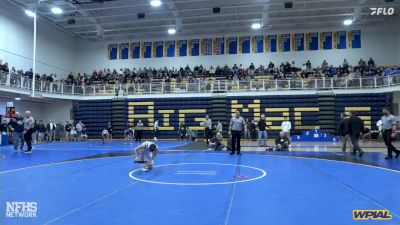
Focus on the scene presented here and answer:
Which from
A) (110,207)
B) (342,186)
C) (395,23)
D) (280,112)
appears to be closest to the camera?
(110,207)

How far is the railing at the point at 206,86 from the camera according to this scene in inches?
1013

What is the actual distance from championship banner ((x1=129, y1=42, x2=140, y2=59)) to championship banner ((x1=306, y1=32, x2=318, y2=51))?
17.2 metres

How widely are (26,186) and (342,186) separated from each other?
20.8ft

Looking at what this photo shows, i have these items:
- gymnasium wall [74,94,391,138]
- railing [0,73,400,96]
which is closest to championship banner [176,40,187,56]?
railing [0,73,400,96]

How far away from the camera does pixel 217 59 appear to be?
113 feet

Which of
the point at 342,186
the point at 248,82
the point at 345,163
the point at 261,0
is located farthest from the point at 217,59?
the point at 342,186

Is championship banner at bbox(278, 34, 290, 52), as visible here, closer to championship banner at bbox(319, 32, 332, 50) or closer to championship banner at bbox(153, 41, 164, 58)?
championship banner at bbox(319, 32, 332, 50)

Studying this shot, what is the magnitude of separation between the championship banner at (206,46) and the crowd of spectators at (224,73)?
5.53ft

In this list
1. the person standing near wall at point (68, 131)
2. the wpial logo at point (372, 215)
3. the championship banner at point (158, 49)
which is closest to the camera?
the wpial logo at point (372, 215)

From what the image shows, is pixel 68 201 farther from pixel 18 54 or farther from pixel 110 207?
pixel 18 54

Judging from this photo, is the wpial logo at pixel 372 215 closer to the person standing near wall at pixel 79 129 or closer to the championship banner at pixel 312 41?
the person standing near wall at pixel 79 129

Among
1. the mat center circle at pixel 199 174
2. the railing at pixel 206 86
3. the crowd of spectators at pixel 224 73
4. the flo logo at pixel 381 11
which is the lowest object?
the mat center circle at pixel 199 174

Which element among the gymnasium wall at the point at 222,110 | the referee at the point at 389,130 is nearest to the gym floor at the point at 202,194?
the referee at the point at 389,130

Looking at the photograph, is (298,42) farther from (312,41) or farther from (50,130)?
(50,130)
